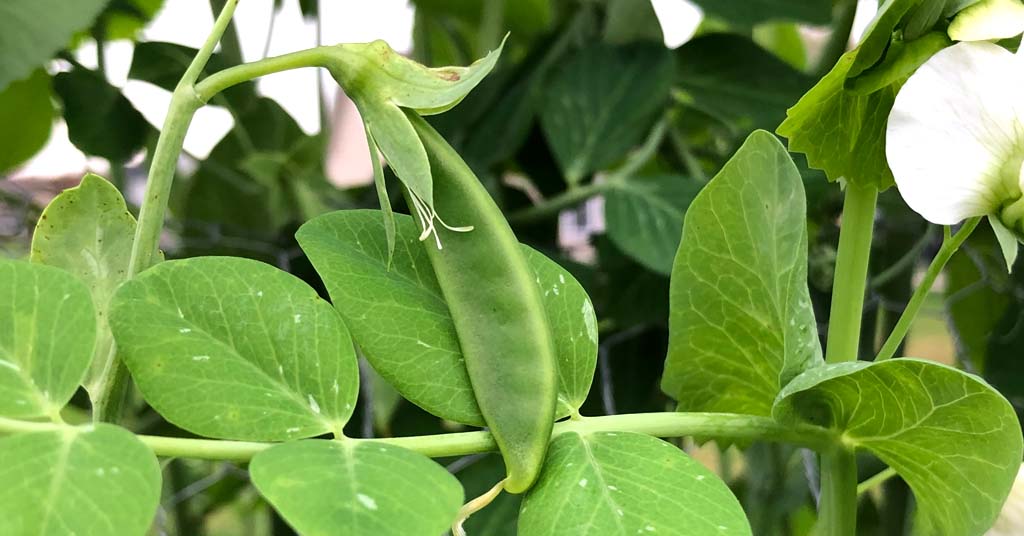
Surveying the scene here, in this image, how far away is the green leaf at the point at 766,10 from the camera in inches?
13.6

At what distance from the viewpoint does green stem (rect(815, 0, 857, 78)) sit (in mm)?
382

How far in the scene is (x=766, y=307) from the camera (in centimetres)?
19

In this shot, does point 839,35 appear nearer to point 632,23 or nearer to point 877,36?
point 632,23

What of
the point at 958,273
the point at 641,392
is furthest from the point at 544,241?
the point at 958,273

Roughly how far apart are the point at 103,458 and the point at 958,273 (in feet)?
1.42

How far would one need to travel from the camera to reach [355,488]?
13 cm

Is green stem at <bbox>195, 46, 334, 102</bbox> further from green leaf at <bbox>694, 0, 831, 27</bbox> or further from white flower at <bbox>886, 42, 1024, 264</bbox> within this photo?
green leaf at <bbox>694, 0, 831, 27</bbox>

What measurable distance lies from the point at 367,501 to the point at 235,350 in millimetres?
42

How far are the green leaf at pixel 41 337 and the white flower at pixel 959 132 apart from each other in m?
0.15

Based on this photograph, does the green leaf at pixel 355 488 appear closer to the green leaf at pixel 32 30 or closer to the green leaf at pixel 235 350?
the green leaf at pixel 235 350

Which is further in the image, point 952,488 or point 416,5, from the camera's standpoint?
point 416,5

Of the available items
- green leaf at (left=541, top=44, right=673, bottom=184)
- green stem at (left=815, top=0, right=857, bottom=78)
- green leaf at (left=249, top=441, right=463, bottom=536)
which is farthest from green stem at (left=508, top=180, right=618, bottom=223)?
green leaf at (left=249, top=441, right=463, bottom=536)

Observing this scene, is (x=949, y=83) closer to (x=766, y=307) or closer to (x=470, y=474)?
(x=766, y=307)

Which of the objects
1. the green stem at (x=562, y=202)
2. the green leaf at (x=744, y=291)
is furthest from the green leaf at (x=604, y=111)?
the green leaf at (x=744, y=291)
